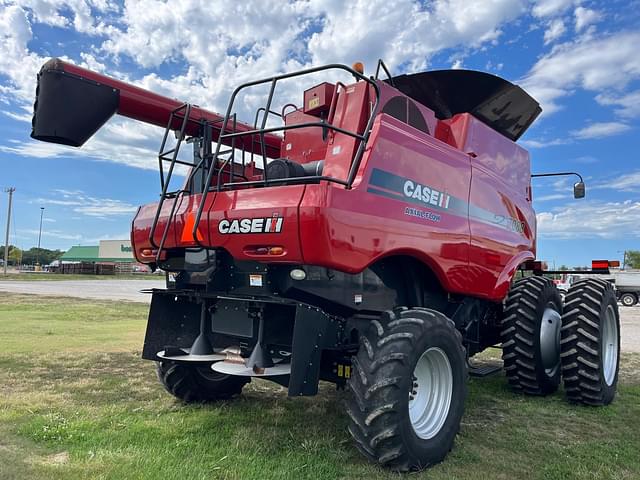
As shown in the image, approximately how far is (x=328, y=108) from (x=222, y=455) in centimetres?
301

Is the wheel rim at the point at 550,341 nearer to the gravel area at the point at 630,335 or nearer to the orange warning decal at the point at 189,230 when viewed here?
the orange warning decal at the point at 189,230

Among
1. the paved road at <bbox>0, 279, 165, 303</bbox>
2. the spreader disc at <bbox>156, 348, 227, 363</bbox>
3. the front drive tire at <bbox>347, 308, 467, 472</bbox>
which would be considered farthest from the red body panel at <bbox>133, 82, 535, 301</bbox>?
the paved road at <bbox>0, 279, 165, 303</bbox>

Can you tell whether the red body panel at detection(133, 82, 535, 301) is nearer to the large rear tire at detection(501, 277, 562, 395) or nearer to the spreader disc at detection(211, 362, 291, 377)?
the large rear tire at detection(501, 277, 562, 395)

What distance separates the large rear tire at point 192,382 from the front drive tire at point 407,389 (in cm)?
207

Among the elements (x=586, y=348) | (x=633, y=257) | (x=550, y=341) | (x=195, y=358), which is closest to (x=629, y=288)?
(x=550, y=341)

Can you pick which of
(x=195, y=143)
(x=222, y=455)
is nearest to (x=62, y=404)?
(x=222, y=455)

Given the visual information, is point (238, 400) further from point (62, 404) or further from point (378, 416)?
point (378, 416)

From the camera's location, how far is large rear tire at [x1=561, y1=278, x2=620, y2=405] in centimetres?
555

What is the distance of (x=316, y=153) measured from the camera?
5180mm

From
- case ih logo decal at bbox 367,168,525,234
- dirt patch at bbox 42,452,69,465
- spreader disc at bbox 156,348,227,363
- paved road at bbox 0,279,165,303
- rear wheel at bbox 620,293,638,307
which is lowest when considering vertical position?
paved road at bbox 0,279,165,303

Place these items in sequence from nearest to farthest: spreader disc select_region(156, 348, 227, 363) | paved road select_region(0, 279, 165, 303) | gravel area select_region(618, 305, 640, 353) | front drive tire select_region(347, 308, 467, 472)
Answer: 1. front drive tire select_region(347, 308, 467, 472)
2. spreader disc select_region(156, 348, 227, 363)
3. gravel area select_region(618, 305, 640, 353)
4. paved road select_region(0, 279, 165, 303)

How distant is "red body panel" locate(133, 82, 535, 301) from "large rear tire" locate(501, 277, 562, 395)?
44 centimetres

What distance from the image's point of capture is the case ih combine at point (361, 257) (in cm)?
362

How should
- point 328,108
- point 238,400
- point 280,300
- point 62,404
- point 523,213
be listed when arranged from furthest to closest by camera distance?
1. point 523,213
2. point 238,400
3. point 62,404
4. point 328,108
5. point 280,300
